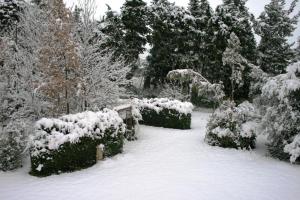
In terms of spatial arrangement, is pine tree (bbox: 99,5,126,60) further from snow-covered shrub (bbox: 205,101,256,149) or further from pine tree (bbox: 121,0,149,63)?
snow-covered shrub (bbox: 205,101,256,149)

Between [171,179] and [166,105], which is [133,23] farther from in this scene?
[171,179]

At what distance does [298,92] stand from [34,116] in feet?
31.8

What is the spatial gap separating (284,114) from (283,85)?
98cm

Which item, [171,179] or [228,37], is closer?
[171,179]

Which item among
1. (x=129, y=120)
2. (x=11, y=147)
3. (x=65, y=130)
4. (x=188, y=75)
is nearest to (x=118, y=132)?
(x=65, y=130)

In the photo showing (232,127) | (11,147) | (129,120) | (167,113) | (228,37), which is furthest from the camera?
(228,37)

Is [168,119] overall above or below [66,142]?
above

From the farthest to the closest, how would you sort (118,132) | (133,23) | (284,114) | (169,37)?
(169,37), (133,23), (118,132), (284,114)

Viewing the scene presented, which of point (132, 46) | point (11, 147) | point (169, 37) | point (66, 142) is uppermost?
point (169, 37)

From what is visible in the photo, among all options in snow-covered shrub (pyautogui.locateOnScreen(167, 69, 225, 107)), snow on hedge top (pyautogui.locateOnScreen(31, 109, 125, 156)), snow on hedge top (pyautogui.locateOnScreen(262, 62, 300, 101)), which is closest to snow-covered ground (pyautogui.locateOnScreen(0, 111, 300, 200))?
snow on hedge top (pyautogui.locateOnScreen(31, 109, 125, 156))

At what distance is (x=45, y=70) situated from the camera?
1105 cm

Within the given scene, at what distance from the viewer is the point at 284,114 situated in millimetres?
10258

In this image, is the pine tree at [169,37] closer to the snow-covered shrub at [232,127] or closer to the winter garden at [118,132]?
the winter garden at [118,132]

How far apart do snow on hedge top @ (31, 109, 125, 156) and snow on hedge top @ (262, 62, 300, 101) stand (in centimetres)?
548
